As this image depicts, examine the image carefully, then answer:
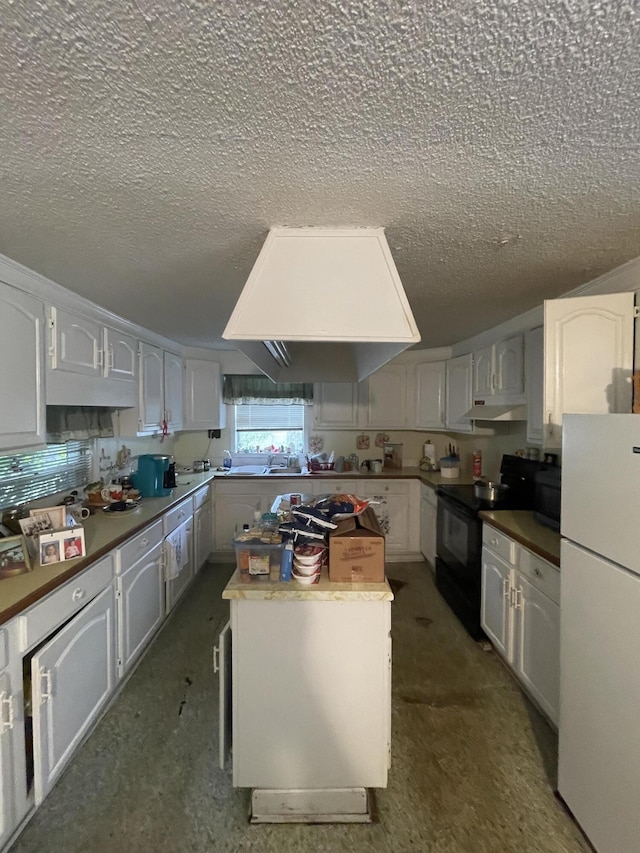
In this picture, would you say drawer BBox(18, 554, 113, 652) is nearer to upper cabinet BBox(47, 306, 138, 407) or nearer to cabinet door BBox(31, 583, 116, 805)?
cabinet door BBox(31, 583, 116, 805)

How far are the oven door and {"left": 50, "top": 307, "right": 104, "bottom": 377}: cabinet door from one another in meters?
2.60

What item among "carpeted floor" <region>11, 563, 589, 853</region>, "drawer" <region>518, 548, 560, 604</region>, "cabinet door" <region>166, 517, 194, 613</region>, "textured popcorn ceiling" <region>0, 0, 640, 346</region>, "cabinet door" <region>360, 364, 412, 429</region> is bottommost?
"carpeted floor" <region>11, 563, 589, 853</region>

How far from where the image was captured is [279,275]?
1.32 metres

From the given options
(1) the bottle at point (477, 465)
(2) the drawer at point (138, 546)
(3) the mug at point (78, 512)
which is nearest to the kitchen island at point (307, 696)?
(2) the drawer at point (138, 546)

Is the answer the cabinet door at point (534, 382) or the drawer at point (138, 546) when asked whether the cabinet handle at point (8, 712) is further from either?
the cabinet door at point (534, 382)

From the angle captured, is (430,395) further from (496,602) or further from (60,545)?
(60,545)

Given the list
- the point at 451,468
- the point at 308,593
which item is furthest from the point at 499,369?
the point at 308,593

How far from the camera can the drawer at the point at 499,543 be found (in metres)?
2.04

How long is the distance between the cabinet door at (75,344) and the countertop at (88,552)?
0.89m

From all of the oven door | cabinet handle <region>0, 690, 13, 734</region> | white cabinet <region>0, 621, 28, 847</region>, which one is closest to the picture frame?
white cabinet <region>0, 621, 28, 847</region>

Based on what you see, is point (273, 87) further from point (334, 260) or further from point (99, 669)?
point (99, 669)

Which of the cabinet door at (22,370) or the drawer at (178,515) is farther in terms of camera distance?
the drawer at (178,515)

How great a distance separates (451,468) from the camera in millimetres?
3664

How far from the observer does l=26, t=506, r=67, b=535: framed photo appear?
5.60 feet
